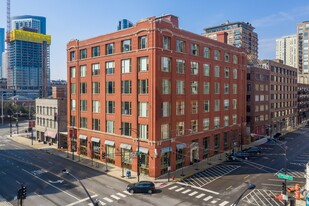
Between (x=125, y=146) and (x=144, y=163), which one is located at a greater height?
(x=125, y=146)

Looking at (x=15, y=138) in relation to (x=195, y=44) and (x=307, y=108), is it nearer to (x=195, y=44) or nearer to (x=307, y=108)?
(x=195, y=44)

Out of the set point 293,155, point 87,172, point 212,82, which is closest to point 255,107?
point 293,155

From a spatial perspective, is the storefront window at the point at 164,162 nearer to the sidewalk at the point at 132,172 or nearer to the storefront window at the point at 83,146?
the sidewalk at the point at 132,172

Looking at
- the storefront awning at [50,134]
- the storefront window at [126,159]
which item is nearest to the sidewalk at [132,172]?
the storefront window at [126,159]

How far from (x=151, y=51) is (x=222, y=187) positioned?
25114mm

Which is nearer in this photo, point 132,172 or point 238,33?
point 132,172

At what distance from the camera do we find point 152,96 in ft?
148

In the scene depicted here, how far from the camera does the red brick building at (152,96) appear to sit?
45.8 metres

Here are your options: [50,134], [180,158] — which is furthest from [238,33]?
[180,158]

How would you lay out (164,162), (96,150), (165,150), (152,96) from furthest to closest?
1. (96,150)
2. (164,162)
3. (165,150)
4. (152,96)

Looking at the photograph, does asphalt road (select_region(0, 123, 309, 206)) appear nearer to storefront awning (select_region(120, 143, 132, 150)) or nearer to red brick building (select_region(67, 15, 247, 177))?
red brick building (select_region(67, 15, 247, 177))

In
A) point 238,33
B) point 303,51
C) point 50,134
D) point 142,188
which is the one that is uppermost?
point 238,33

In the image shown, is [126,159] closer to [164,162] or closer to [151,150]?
[151,150]

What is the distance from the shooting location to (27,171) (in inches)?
1917
